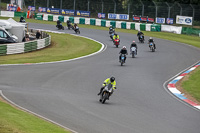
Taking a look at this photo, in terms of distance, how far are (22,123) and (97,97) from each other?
22.7 feet

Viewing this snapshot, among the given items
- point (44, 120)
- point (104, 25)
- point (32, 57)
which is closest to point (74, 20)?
point (104, 25)

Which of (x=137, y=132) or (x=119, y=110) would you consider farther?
(x=119, y=110)

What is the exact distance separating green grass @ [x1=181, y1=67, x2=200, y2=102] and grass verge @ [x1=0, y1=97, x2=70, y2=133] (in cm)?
965

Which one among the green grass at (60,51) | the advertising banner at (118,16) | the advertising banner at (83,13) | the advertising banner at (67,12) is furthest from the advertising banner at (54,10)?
the green grass at (60,51)

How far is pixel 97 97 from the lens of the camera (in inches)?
722

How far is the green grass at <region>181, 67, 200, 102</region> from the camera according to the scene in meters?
21.0

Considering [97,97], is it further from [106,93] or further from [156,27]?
[156,27]

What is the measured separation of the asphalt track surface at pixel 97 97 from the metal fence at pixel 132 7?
84.0ft

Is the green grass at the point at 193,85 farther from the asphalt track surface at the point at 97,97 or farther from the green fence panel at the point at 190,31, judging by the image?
the green fence panel at the point at 190,31

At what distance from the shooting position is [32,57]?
3092 centimetres

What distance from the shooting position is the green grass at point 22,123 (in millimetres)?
10838

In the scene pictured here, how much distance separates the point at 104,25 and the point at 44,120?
48.2m

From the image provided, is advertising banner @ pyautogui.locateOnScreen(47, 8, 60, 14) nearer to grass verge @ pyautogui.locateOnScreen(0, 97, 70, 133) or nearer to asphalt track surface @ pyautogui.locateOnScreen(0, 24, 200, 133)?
asphalt track surface @ pyautogui.locateOnScreen(0, 24, 200, 133)

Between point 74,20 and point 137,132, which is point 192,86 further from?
point 74,20
